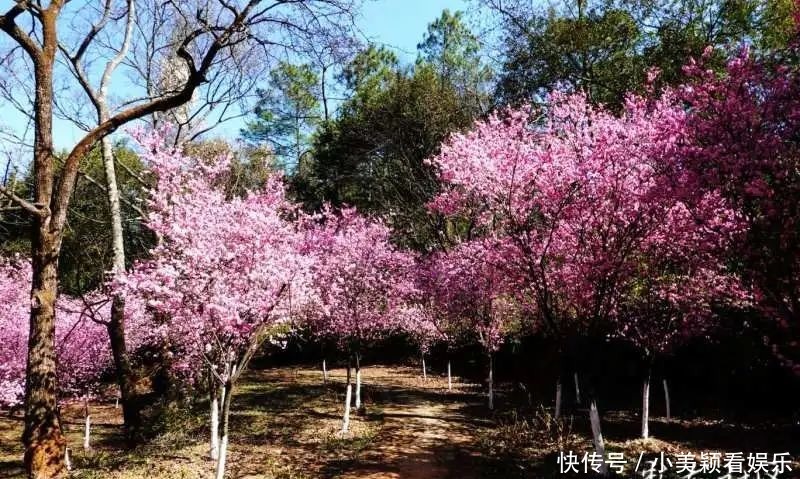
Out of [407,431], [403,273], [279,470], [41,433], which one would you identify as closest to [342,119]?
[403,273]

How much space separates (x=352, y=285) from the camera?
42.3ft

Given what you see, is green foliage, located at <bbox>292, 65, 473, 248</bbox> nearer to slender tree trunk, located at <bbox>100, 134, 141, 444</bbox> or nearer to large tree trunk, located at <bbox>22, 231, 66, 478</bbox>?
slender tree trunk, located at <bbox>100, 134, 141, 444</bbox>

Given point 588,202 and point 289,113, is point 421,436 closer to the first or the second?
point 588,202

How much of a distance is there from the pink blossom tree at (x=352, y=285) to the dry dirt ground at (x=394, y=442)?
5.11ft

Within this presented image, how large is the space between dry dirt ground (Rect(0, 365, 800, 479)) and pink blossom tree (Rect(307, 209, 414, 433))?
5.11 feet

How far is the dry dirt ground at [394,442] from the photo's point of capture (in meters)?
9.59

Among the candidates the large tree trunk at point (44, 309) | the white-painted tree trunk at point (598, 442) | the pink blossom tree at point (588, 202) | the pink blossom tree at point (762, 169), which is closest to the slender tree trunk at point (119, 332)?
the large tree trunk at point (44, 309)

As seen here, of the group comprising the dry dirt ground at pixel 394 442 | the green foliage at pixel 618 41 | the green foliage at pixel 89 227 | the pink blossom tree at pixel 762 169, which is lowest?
the dry dirt ground at pixel 394 442

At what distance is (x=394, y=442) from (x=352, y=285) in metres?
3.69

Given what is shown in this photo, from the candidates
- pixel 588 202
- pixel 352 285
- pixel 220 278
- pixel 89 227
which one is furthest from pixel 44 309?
pixel 89 227

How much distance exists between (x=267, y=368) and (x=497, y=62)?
1928 centimetres

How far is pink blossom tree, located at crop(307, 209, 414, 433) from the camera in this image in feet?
41.3

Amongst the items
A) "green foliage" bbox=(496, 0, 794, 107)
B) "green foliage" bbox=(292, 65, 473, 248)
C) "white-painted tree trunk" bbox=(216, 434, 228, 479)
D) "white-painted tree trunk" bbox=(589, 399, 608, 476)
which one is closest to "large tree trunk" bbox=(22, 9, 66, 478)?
"white-painted tree trunk" bbox=(216, 434, 228, 479)

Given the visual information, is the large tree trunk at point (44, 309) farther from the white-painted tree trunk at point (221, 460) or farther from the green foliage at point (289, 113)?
the green foliage at point (289, 113)
